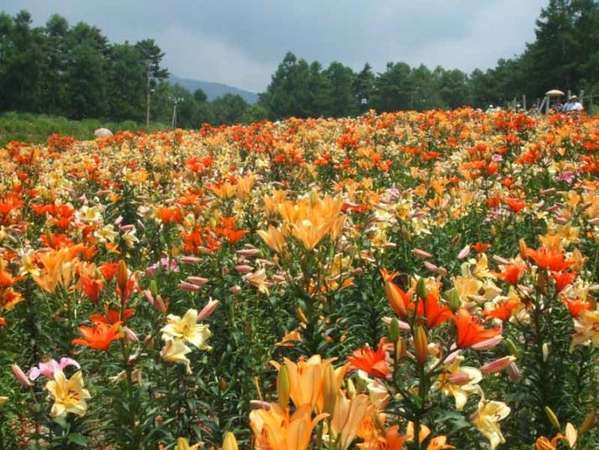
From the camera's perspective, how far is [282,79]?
343 ft

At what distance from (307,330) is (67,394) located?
0.92 metres

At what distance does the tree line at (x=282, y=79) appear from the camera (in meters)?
54.4

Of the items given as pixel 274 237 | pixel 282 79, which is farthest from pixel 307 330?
pixel 282 79

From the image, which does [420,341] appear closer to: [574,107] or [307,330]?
[307,330]

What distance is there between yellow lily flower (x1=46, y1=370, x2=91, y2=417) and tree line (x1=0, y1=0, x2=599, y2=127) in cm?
4545

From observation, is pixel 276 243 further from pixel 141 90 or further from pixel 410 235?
pixel 141 90

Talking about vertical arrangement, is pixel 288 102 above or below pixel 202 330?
above

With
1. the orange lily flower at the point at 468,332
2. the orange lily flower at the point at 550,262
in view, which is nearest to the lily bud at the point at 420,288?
the orange lily flower at the point at 468,332

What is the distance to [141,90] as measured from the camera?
78688 millimetres

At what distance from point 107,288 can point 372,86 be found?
90682 millimetres

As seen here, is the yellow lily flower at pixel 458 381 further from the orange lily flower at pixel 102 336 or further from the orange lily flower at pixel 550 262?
the orange lily flower at pixel 102 336

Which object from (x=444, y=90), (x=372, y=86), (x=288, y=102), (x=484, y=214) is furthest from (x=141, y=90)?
(x=484, y=214)

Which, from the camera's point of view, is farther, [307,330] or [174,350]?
[307,330]

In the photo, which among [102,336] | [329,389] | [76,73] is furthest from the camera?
[76,73]
